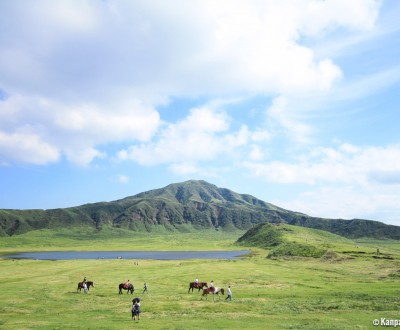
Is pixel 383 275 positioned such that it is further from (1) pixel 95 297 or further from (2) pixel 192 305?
(1) pixel 95 297

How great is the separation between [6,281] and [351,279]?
72684 mm

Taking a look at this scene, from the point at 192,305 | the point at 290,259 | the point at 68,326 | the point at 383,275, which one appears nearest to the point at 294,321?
the point at 192,305

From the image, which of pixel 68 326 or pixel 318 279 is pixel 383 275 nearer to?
pixel 318 279

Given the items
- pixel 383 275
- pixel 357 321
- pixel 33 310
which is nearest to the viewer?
pixel 357 321

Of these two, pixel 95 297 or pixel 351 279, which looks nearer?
pixel 95 297

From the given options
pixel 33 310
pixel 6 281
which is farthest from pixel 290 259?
pixel 33 310

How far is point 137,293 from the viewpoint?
58.3m

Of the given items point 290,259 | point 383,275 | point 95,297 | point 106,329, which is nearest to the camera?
point 106,329

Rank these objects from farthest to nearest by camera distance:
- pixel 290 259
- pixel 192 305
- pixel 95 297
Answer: pixel 290 259 < pixel 95 297 < pixel 192 305

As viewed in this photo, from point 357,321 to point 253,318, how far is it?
10986mm

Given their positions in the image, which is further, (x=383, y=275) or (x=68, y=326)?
(x=383, y=275)

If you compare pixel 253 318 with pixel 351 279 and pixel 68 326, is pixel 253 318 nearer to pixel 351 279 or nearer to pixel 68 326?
pixel 68 326

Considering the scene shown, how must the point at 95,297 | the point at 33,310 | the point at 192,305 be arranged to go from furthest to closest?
the point at 95,297
the point at 192,305
the point at 33,310

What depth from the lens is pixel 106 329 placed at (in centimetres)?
3444
